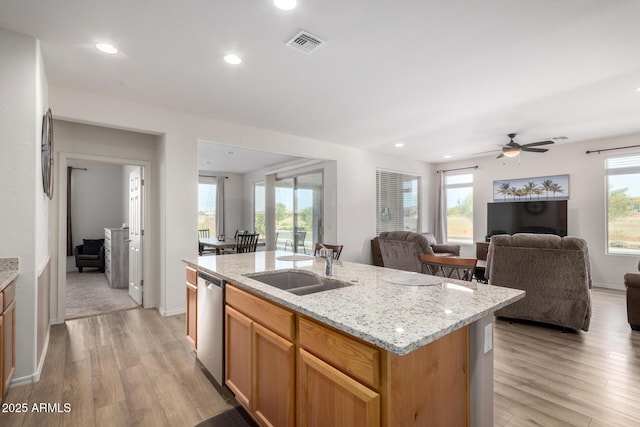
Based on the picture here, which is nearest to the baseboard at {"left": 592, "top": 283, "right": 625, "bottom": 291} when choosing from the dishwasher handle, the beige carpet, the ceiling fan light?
the ceiling fan light

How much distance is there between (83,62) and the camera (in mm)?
2779

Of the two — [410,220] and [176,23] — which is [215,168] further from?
[176,23]

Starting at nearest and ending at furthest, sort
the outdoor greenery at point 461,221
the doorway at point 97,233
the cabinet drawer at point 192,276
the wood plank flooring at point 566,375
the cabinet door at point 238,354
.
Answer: the cabinet door at point 238,354, the wood plank flooring at point 566,375, the cabinet drawer at point 192,276, the doorway at point 97,233, the outdoor greenery at point 461,221

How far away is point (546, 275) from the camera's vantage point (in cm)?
333

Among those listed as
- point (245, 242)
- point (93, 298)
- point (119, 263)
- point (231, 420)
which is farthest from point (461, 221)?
point (93, 298)

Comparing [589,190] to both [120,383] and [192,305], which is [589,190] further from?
[120,383]

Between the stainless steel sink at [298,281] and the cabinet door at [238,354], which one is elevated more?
the stainless steel sink at [298,281]

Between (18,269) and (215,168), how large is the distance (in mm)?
6471

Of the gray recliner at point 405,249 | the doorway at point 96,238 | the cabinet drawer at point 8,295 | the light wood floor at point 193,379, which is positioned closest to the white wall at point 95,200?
the doorway at point 96,238

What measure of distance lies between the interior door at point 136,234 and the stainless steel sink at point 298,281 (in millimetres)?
3002

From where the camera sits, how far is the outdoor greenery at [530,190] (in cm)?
604

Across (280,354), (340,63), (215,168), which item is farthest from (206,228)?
(280,354)

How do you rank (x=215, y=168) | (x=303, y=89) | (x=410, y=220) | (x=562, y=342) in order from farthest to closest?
1. (x=215, y=168)
2. (x=410, y=220)
3. (x=303, y=89)
4. (x=562, y=342)

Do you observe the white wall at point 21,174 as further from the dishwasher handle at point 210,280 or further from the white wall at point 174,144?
the dishwasher handle at point 210,280
